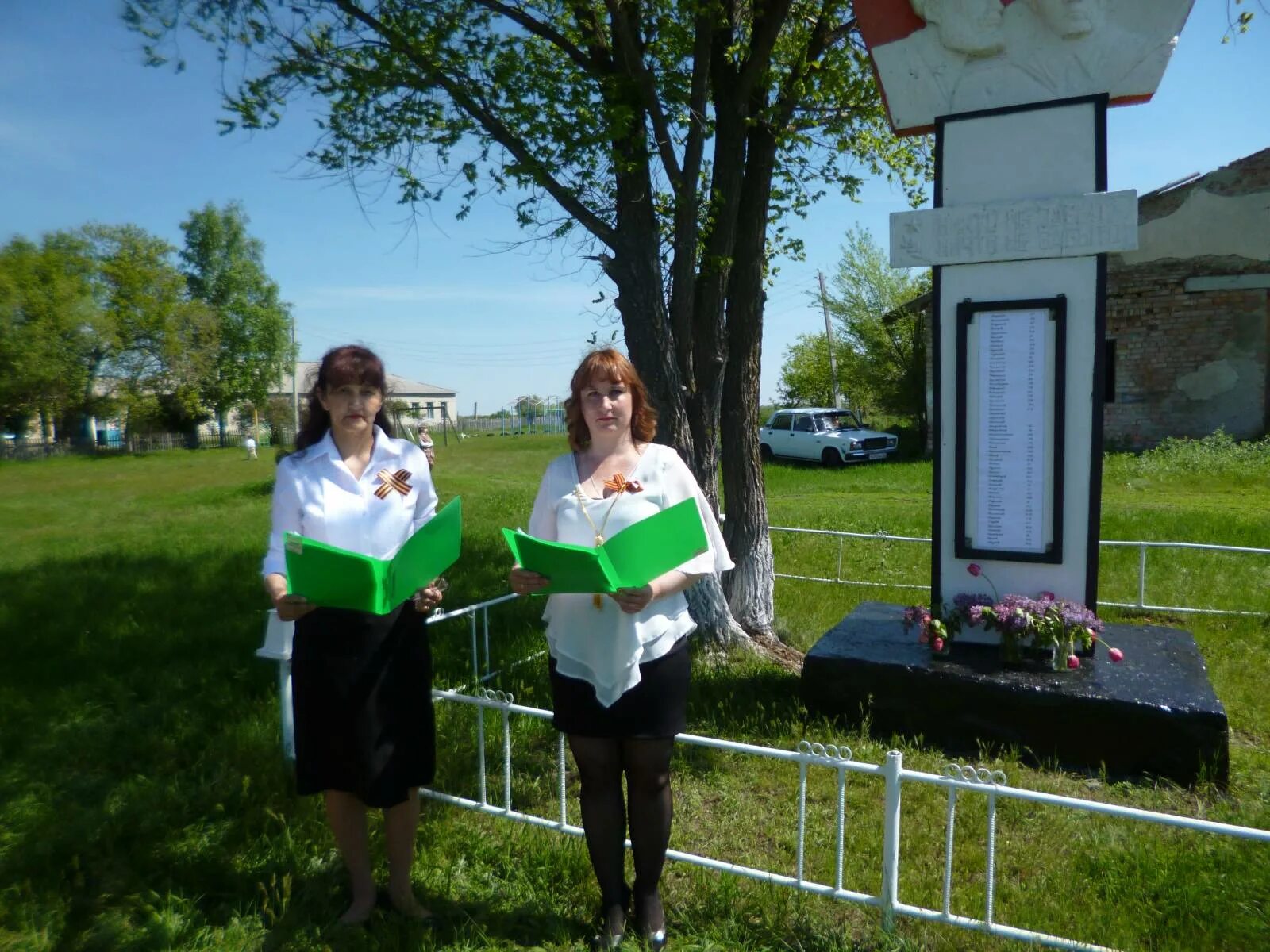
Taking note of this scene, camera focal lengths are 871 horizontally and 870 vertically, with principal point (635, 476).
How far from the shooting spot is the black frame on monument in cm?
408

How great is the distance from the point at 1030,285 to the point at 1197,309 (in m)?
13.6

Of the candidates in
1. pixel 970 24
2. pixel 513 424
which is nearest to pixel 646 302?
pixel 970 24

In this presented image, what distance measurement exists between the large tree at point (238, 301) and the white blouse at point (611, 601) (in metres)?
45.5

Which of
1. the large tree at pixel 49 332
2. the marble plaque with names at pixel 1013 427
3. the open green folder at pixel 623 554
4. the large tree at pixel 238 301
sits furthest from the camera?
the large tree at pixel 238 301

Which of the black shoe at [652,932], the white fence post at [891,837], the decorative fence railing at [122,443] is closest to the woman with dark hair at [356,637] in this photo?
the black shoe at [652,932]

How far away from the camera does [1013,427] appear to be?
13.9 ft

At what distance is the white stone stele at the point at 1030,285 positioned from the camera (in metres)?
4.06

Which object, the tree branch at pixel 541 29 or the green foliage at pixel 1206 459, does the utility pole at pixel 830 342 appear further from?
the tree branch at pixel 541 29

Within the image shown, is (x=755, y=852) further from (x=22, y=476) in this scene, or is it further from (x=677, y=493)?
(x=22, y=476)

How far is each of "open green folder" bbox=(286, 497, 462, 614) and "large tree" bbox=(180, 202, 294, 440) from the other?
149 ft

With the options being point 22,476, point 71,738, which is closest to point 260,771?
point 71,738

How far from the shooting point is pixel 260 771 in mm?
3896

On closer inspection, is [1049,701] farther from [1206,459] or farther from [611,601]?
[1206,459]

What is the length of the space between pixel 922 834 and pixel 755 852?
66 centimetres
